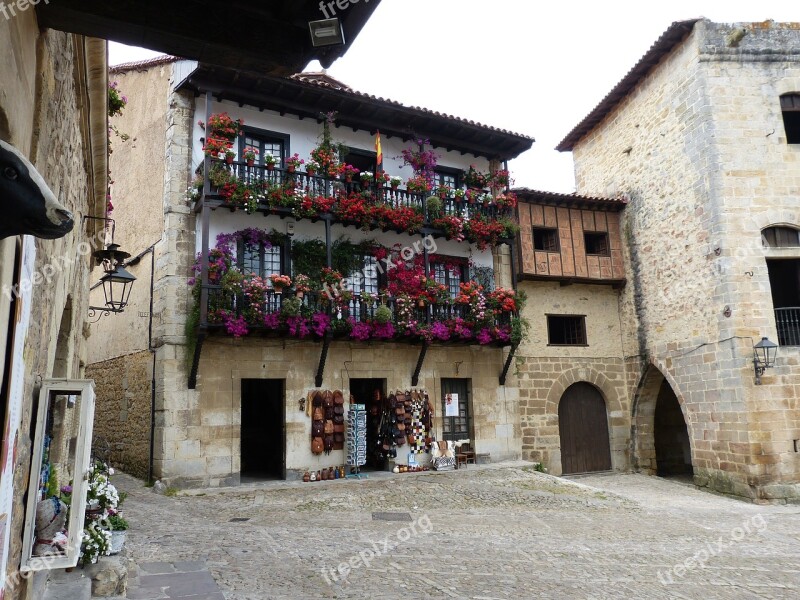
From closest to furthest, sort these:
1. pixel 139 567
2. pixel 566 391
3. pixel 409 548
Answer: pixel 139 567 → pixel 409 548 → pixel 566 391

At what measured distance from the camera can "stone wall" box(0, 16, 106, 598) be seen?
2.70m

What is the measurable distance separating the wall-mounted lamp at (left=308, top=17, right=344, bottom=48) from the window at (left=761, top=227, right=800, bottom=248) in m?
13.7

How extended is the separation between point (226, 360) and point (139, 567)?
19.9 feet

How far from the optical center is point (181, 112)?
41.7ft

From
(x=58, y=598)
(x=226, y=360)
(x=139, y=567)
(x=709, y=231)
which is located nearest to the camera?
(x=58, y=598)

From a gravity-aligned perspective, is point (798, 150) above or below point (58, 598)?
above

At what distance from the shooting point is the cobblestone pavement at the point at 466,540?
6.32 metres

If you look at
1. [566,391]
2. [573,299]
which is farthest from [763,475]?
[573,299]

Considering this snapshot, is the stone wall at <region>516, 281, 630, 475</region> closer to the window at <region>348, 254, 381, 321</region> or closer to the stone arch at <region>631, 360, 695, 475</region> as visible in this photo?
the stone arch at <region>631, 360, 695, 475</region>

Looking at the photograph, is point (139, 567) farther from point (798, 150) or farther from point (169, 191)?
point (798, 150)

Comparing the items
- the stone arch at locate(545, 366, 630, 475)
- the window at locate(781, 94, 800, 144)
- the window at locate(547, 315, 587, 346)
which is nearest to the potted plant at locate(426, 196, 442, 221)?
the window at locate(547, 315, 587, 346)

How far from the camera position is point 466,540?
320 inches
